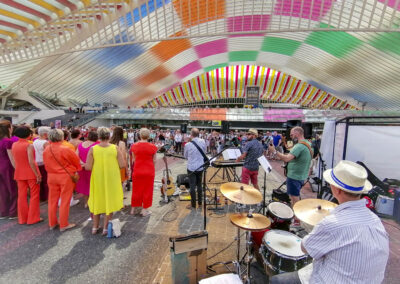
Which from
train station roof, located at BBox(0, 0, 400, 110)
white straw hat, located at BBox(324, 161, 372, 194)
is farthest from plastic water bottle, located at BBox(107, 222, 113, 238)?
train station roof, located at BBox(0, 0, 400, 110)

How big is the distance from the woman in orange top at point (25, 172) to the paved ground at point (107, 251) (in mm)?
255

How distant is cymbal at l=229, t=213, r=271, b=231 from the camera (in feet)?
7.26

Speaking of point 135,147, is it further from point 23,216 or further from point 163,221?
point 23,216

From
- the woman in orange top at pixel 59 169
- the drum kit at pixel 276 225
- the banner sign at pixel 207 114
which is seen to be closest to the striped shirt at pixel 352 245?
the drum kit at pixel 276 225

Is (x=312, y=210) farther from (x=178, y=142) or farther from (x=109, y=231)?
(x=178, y=142)

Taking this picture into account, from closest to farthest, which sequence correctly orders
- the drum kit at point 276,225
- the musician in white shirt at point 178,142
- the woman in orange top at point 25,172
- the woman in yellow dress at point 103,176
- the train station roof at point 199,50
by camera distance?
the drum kit at point 276,225 → the woman in yellow dress at point 103,176 → the woman in orange top at point 25,172 → the train station roof at point 199,50 → the musician in white shirt at point 178,142

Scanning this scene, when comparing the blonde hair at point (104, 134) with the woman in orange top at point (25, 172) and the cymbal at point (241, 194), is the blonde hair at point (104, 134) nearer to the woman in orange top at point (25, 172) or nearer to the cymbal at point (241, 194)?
the woman in orange top at point (25, 172)

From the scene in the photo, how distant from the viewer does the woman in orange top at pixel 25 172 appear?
11.4ft

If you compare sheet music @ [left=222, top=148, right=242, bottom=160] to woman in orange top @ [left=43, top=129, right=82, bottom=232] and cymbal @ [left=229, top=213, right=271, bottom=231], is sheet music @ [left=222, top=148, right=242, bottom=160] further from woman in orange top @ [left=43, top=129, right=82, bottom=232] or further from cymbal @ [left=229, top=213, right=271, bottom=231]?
woman in orange top @ [left=43, top=129, right=82, bottom=232]

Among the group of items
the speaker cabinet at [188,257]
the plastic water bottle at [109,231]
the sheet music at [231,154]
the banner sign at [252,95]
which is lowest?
the plastic water bottle at [109,231]

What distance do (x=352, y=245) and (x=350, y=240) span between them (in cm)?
3

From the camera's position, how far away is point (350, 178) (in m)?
1.31

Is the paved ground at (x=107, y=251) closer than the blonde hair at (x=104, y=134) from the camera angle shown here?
Yes

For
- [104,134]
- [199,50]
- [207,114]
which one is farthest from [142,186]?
[199,50]
